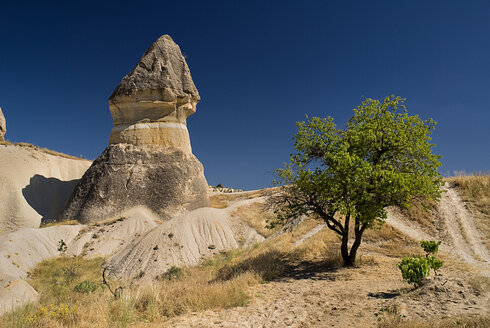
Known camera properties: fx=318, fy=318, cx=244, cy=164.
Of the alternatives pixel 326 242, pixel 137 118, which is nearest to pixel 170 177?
pixel 137 118

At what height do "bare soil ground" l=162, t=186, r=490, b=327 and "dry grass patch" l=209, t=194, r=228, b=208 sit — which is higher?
"dry grass patch" l=209, t=194, r=228, b=208

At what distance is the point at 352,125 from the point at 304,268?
234 inches

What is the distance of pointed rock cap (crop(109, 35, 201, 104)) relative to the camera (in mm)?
27672

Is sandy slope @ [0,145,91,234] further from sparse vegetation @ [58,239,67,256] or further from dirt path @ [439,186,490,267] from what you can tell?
dirt path @ [439,186,490,267]

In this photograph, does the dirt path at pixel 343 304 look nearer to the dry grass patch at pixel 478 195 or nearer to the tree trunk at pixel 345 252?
the tree trunk at pixel 345 252

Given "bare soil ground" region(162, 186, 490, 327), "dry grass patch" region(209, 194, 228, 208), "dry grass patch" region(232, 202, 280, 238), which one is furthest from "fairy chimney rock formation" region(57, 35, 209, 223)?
"bare soil ground" region(162, 186, 490, 327)

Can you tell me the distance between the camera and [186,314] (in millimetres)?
7406

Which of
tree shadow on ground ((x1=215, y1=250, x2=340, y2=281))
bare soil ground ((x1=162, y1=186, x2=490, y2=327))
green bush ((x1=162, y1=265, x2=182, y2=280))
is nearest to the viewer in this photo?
bare soil ground ((x1=162, y1=186, x2=490, y2=327))

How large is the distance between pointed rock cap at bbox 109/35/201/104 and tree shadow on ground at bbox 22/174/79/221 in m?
11.1

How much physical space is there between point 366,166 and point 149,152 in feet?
67.0

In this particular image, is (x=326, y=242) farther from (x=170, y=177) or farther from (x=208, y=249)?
(x=170, y=177)

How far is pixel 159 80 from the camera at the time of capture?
27.8m

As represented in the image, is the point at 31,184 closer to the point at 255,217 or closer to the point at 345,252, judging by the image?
the point at 255,217

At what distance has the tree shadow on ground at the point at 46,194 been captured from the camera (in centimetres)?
2855
